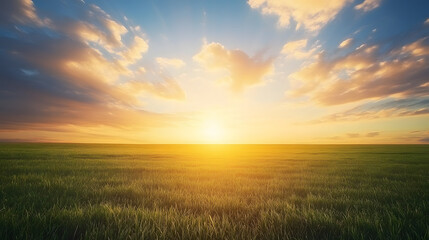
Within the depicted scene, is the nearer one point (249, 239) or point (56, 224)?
point (249, 239)

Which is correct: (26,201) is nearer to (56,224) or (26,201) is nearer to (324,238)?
(56,224)

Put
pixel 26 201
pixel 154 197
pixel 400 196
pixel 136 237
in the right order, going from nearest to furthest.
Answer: pixel 136 237 < pixel 26 201 < pixel 154 197 < pixel 400 196

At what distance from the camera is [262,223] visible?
2.91 m

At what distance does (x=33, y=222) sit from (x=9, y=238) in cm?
39

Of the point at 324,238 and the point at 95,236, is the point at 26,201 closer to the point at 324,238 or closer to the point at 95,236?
the point at 95,236

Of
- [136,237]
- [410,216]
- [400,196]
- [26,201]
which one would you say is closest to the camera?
[136,237]

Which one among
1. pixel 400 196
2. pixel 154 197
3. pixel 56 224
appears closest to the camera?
pixel 56 224

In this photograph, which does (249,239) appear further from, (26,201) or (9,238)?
(26,201)

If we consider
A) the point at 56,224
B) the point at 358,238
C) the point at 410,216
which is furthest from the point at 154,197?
the point at 410,216

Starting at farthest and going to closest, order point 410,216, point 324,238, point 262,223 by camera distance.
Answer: point 410,216 < point 262,223 < point 324,238

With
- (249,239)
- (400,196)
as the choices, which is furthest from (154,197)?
(400,196)

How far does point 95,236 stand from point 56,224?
758 millimetres

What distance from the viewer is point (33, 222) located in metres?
2.71

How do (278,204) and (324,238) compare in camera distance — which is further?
(278,204)
